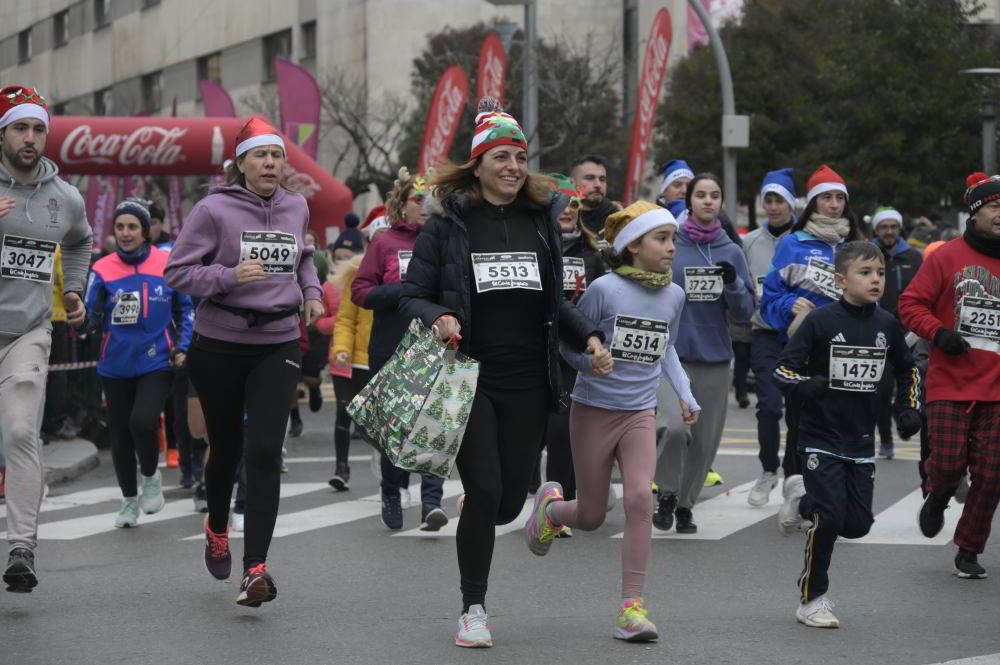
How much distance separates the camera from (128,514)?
35.2 feet

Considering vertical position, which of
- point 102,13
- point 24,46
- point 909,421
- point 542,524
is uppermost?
point 102,13

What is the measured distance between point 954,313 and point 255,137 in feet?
11.4

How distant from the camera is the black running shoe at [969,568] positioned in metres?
8.48

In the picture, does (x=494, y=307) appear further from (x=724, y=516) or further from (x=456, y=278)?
(x=724, y=516)

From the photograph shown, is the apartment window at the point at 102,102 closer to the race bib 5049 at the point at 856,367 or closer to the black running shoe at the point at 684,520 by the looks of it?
the black running shoe at the point at 684,520

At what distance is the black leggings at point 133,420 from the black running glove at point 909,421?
4717mm

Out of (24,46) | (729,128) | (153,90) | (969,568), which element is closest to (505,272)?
(969,568)

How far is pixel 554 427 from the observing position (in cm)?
1021

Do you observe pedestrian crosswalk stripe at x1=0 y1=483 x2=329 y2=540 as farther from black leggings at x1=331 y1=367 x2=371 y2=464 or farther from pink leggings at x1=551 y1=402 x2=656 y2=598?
pink leggings at x1=551 y1=402 x2=656 y2=598

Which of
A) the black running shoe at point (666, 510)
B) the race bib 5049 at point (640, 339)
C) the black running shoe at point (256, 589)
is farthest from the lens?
the black running shoe at point (666, 510)

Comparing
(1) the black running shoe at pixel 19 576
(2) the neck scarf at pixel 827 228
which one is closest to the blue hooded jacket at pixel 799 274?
(2) the neck scarf at pixel 827 228

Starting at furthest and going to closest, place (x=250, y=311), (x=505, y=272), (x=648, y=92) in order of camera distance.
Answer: (x=648, y=92)
(x=250, y=311)
(x=505, y=272)

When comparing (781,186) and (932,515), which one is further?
(781,186)

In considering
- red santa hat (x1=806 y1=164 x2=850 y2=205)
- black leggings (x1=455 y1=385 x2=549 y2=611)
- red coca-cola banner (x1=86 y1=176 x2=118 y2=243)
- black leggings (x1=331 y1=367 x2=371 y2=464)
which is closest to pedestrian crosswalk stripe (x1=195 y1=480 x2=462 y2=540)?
black leggings (x1=331 y1=367 x2=371 y2=464)
